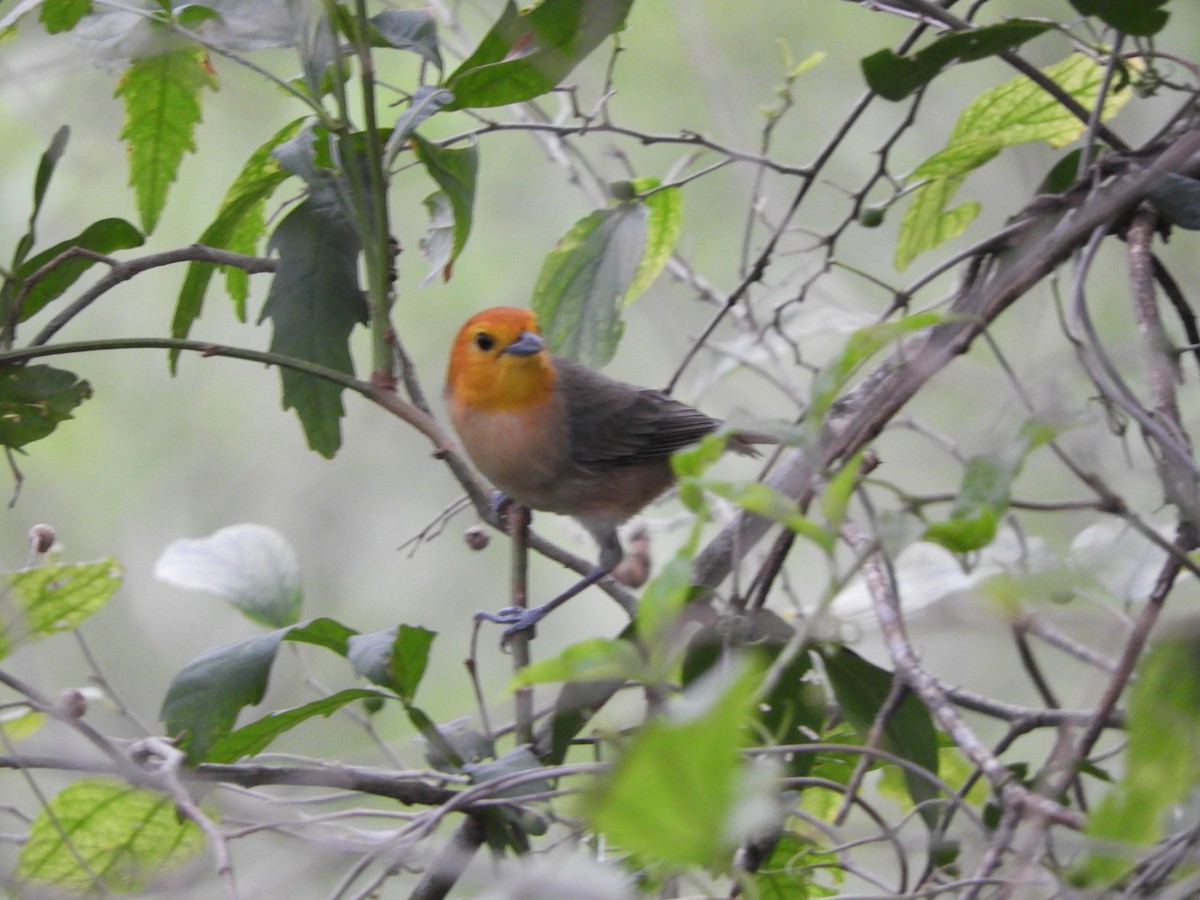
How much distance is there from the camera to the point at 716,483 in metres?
1.03

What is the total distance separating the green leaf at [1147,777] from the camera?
935 mm

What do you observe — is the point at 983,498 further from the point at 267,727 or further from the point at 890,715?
the point at 267,727

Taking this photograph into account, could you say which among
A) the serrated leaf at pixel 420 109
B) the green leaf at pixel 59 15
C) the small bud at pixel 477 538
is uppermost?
the green leaf at pixel 59 15

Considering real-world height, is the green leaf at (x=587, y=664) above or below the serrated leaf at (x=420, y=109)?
below

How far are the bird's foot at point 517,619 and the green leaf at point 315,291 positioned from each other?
470 mm

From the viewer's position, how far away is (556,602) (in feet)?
9.66

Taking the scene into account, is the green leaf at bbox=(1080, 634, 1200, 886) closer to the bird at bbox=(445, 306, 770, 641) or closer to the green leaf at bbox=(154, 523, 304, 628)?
the green leaf at bbox=(154, 523, 304, 628)

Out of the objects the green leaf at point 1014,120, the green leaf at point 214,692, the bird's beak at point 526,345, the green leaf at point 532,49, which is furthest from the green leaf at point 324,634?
the bird's beak at point 526,345

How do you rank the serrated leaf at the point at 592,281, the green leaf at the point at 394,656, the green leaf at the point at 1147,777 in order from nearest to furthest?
1. the green leaf at the point at 1147,777
2. the green leaf at the point at 394,656
3. the serrated leaf at the point at 592,281

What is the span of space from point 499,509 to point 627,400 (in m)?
0.51

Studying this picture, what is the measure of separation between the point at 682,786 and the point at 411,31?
4.62 ft

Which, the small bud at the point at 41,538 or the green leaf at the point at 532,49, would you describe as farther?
the small bud at the point at 41,538

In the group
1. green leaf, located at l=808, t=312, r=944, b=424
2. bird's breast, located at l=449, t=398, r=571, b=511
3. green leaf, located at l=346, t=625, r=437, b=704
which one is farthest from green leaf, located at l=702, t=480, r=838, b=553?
bird's breast, located at l=449, t=398, r=571, b=511

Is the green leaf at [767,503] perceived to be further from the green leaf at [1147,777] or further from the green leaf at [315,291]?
the green leaf at [315,291]
